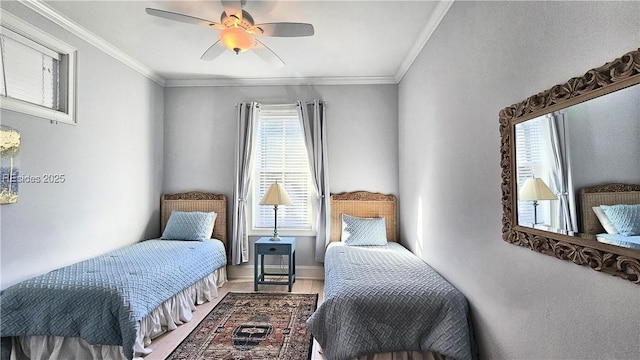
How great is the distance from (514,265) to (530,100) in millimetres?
828

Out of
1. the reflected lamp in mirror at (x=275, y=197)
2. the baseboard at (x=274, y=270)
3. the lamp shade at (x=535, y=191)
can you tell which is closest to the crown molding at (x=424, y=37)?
the lamp shade at (x=535, y=191)

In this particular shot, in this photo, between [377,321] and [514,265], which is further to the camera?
[377,321]

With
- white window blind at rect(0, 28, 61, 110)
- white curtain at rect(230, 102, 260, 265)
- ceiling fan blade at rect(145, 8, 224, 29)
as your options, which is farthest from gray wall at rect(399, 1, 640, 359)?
white window blind at rect(0, 28, 61, 110)

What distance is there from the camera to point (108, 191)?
330 cm

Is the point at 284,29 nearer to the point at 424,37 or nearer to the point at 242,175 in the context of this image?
the point at 424,37

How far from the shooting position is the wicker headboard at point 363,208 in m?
4.07

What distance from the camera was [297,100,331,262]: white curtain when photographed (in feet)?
13.3

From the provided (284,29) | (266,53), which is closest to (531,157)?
(284,29)

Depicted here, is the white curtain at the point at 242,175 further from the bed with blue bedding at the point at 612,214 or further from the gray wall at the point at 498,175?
the bed with blue bedding at the point at 612,214

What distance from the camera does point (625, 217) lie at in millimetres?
983

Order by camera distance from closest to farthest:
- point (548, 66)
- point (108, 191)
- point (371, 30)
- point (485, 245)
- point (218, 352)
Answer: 1. point (548, 66)
2. point (485, 245)
3. point (218, 352)
4. point (371, 30)
5. point (108, 191)

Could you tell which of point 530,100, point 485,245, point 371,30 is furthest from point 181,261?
point 530,100

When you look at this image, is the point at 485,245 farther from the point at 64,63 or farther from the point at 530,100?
the point at 64,63

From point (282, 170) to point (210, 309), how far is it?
1930 millimetres
